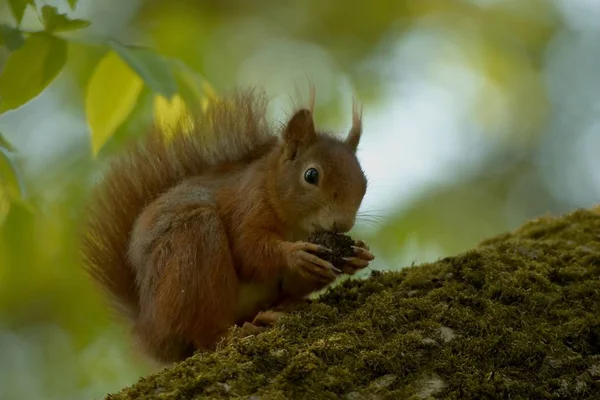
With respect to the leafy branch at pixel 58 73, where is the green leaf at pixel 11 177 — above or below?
below

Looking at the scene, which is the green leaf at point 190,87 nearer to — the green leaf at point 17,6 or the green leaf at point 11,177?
the green leaf at point 11,177

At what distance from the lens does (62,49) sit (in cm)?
201

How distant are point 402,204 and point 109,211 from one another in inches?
158

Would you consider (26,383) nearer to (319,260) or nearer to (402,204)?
(402,204)

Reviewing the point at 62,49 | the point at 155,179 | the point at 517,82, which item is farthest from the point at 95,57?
the point at 517,82

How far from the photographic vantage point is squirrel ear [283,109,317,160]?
3.15 meters

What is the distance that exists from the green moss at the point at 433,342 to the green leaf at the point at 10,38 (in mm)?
901

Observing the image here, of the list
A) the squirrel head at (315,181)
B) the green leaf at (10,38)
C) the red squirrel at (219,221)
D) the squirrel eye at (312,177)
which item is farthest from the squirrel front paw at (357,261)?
the green leaf at (10,38)

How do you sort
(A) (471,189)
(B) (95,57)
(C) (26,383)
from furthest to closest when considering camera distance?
(A) (471,189), (C) (26,383), (B) (95,57)

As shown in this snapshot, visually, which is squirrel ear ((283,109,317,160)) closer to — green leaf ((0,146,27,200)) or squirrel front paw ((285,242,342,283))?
squirrel front paw ((285,242,342,283))

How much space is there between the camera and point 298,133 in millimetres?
3178

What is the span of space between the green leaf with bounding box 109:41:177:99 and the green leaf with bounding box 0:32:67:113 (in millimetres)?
165

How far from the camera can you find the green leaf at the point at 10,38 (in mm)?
1861

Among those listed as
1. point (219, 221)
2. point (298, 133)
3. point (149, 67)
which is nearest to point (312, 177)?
point (298, 133)
